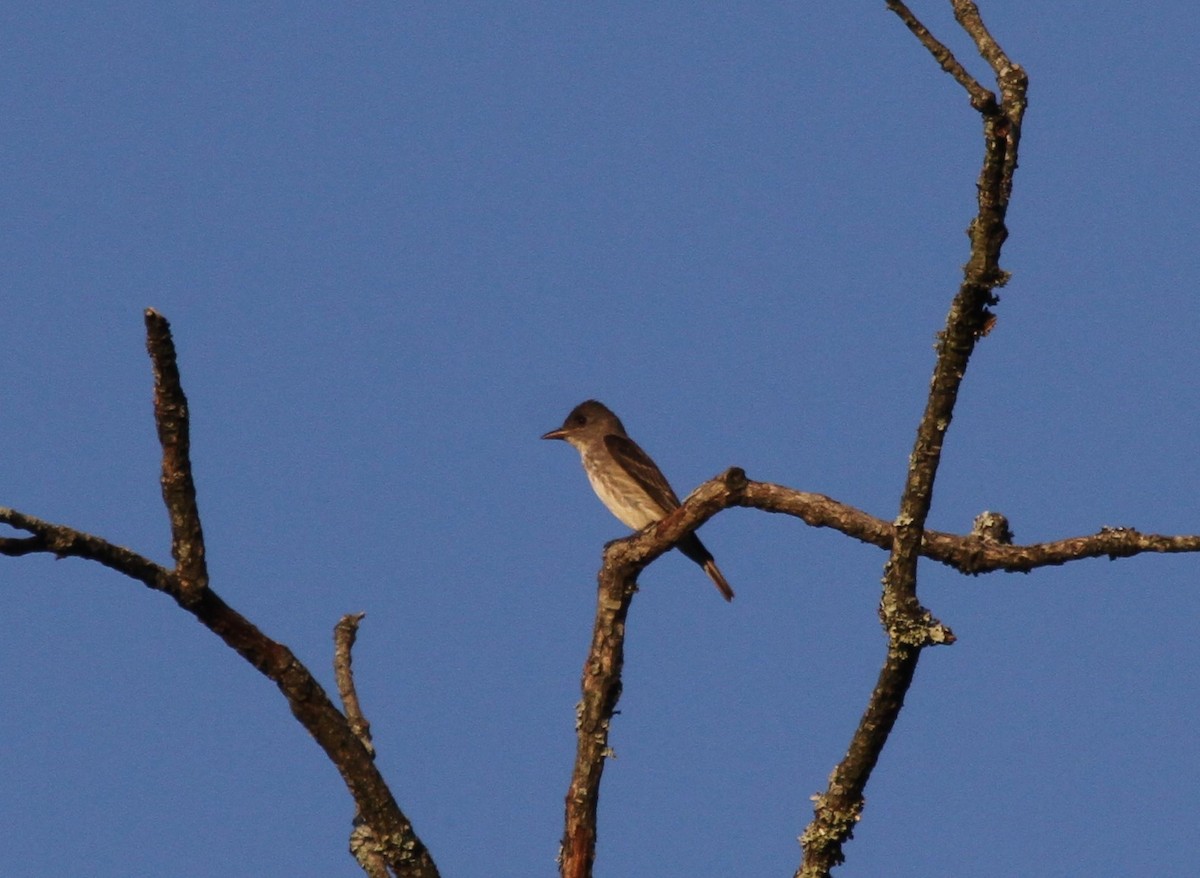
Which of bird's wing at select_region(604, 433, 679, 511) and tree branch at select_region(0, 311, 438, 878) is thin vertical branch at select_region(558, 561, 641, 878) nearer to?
tree branch at select_region(0, 311, 438, 878)

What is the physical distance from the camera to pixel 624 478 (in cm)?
1310

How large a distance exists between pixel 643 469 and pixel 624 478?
196 mm

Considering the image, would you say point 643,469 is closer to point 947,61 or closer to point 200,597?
point 200,597

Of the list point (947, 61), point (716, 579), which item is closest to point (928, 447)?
point (947, 61)

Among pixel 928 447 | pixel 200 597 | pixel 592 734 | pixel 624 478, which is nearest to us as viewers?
pixel 928 447

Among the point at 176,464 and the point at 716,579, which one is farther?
the point at 716,579

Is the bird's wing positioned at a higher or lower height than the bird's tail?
higher

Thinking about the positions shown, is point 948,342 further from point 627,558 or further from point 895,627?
point 627,558

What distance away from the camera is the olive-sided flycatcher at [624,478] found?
40.7 ft

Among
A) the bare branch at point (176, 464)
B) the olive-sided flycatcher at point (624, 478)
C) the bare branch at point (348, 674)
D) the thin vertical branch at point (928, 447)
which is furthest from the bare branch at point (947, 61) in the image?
the olive-sided flycatcher at point (624, 478)

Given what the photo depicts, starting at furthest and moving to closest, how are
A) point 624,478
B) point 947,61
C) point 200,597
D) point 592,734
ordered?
point 624,478 < point 592,734 < point 200,597 < point 947,61

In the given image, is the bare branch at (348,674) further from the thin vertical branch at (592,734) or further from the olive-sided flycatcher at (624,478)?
the olive-sided flycatcher at (624,478)

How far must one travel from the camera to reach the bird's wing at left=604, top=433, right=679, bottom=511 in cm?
1277

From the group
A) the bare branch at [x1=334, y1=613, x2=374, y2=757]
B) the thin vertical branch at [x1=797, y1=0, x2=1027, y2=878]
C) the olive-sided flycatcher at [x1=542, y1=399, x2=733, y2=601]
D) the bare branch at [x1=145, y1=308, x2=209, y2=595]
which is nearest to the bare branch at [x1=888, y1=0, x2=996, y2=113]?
the thin vertical branch at [x1=797, y1=0, x2=1027, y2=878]
